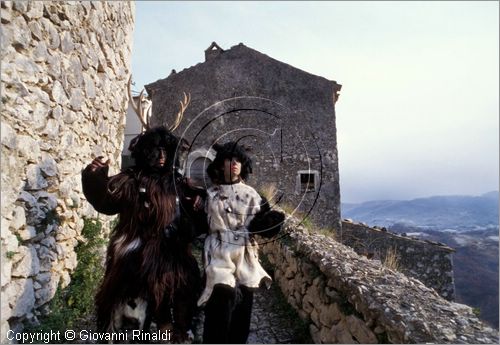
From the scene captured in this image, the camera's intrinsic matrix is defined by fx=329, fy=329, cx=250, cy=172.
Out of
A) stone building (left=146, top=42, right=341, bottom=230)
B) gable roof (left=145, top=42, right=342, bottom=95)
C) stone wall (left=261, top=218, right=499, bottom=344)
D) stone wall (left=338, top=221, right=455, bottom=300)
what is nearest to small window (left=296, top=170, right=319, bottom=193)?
stone building (left=146, top=42, right=341, bottom=230)

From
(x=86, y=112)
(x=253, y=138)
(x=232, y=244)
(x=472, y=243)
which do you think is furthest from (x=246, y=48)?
(x=472, y=243)

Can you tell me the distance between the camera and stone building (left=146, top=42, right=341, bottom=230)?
1014 centimetres

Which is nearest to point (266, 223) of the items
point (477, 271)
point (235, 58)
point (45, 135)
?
point (45, 135)

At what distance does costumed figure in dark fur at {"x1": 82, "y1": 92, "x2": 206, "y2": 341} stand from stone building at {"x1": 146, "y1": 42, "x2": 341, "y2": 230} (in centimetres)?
739

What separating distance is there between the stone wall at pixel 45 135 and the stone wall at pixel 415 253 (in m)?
8.48

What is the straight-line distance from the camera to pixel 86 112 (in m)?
3.57

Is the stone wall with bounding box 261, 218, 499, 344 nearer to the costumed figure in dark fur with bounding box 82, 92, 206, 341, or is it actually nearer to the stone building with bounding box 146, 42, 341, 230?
the costumed figure in dark fur with bounding box 82, 92, 206, 341

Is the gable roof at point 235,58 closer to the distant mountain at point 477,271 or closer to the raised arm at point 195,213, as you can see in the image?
the distant mountain at point 477,271

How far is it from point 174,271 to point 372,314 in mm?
1323

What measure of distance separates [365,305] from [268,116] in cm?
854

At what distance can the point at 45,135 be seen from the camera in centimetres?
275

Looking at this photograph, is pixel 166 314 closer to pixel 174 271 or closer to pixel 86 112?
pixel 174 271

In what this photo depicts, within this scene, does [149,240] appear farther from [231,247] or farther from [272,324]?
[272,324]

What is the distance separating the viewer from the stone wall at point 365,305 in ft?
5.82
